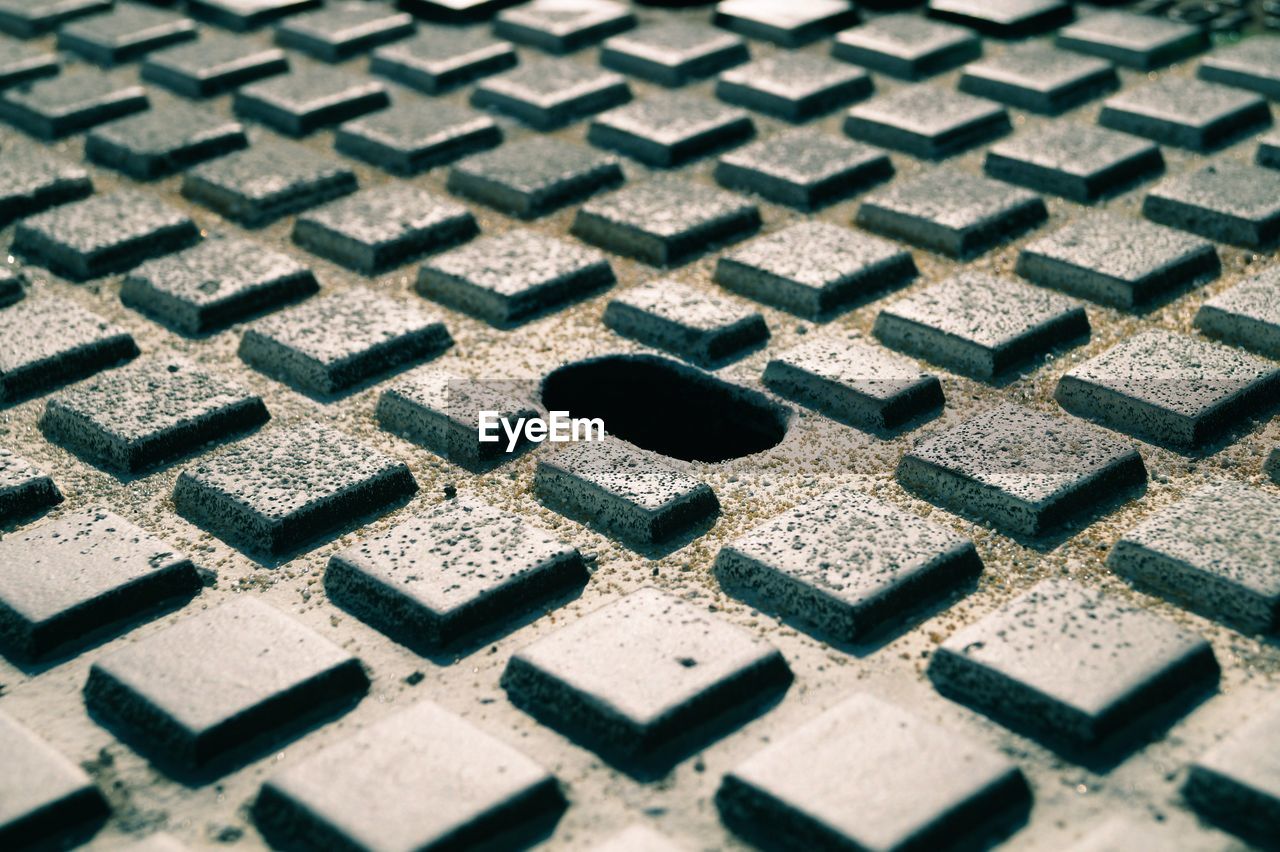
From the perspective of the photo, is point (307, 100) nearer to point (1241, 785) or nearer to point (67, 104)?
point (67, 104)

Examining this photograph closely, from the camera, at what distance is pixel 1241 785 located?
249 centimetres

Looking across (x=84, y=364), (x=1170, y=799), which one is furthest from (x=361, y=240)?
(x=1170, y=799)

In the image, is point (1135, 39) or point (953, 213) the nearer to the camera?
point (953, 213)

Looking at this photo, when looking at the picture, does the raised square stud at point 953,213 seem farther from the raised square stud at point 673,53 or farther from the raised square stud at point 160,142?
the raised square stud at point 160,142

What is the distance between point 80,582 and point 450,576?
69 cm

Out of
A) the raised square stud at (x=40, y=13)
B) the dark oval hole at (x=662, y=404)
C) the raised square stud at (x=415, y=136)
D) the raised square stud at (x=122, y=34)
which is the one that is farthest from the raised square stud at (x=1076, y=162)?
the raised square stud at (x=40, y=13)

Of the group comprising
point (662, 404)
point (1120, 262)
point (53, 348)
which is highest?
point (1120, 262)

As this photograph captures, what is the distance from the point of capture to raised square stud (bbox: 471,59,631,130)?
5.29m

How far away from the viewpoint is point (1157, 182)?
4.79m

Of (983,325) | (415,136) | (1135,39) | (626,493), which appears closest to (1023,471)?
(983,325)

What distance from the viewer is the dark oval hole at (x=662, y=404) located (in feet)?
12.5

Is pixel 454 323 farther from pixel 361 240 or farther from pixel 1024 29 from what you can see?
pixel 1024 29

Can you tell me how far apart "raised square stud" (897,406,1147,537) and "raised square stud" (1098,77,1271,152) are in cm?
186

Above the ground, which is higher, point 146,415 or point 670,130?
Result: point 670,130
